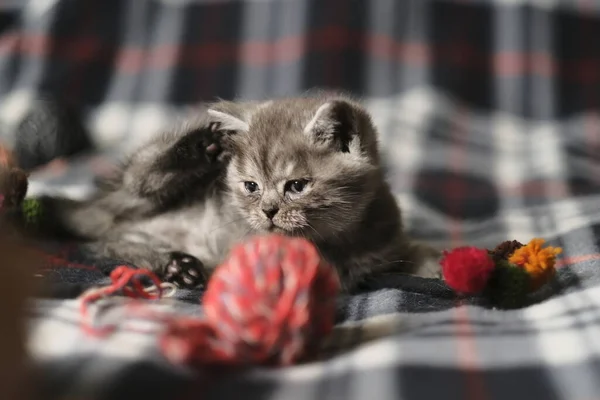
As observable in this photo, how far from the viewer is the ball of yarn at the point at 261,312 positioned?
0.95 meters

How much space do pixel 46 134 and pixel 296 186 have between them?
46.0 inches

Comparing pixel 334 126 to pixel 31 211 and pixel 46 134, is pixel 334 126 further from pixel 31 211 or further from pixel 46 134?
pixel 46 134

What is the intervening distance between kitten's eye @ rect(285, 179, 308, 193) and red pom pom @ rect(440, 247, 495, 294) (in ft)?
0.95

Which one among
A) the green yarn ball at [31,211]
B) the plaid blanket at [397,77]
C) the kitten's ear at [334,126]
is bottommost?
the green yarn ball at [31,211]

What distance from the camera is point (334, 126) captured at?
1349 mm

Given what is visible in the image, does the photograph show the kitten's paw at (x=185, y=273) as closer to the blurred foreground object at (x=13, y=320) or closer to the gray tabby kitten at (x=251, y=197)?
the gray tabby kitten at (x=251, y=197)

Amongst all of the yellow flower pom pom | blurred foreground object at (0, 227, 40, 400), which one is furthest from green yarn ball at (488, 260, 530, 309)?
blurred foreground object at (0, 227, 40, 400)

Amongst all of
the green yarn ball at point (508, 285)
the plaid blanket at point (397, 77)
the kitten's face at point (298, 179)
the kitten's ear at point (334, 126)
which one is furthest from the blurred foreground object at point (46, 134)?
the green yarn ball at point (508, 285)

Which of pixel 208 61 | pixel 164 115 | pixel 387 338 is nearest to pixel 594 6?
pixel 208 61

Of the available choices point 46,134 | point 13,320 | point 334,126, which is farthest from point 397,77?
point 13,320

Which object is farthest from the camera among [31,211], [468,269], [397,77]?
[397,77]

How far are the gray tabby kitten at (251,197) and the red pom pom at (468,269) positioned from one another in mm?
229

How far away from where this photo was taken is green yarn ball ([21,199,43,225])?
60.5 inches

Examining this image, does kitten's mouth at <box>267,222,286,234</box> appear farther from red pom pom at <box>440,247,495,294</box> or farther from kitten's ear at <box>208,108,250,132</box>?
red pom pom at <box>440,247,495,294</box>
